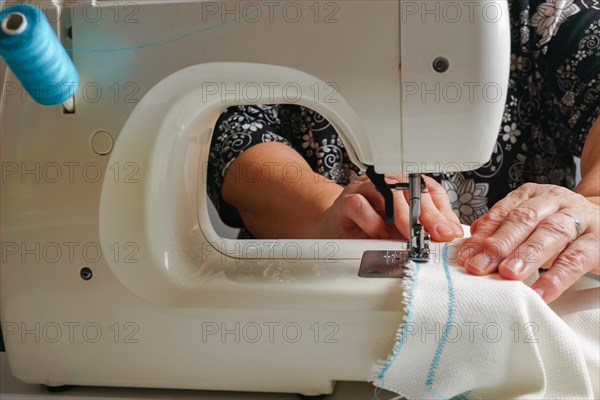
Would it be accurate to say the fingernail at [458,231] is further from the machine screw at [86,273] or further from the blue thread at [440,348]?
the machine screw at [86,273]

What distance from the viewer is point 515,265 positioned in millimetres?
695

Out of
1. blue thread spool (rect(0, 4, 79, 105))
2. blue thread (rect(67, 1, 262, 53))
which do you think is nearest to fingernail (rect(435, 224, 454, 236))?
blue thread (rect(67, 1, 262, 53))

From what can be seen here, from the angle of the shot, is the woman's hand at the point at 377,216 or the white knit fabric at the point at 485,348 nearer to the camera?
the white knit fabric at the point at 485,348

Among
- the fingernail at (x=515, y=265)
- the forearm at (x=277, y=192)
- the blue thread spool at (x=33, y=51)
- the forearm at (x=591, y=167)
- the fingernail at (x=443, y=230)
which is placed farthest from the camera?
the forearm at (x=277, y=192)

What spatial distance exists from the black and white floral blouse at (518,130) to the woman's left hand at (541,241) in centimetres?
43

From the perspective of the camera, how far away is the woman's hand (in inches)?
33.6

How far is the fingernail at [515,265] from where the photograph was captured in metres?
0.69

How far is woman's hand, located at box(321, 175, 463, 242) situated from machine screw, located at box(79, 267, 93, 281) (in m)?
0.36

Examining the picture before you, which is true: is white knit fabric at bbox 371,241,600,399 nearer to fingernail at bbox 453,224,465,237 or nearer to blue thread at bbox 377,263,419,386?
blue thread at bbox 377,263,419,386

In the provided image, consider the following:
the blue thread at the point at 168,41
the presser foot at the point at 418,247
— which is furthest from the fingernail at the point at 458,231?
the blue thread at the point at 168,41

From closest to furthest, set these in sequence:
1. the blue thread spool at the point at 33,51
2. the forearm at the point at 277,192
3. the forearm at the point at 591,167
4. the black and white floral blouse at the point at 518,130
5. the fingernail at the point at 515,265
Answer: the blue thread spool at the point at 33,51, the fingernail at the point at 515,265, the forearm at the point at 591,167, the forearm at the point at 277,192, the black and white floral blouse at the point at 518,130

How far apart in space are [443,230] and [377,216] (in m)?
0.11

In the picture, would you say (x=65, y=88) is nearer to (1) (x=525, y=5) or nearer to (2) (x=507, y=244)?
(2) (x=507, y=244)

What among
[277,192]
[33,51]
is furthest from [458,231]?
[33,51]
